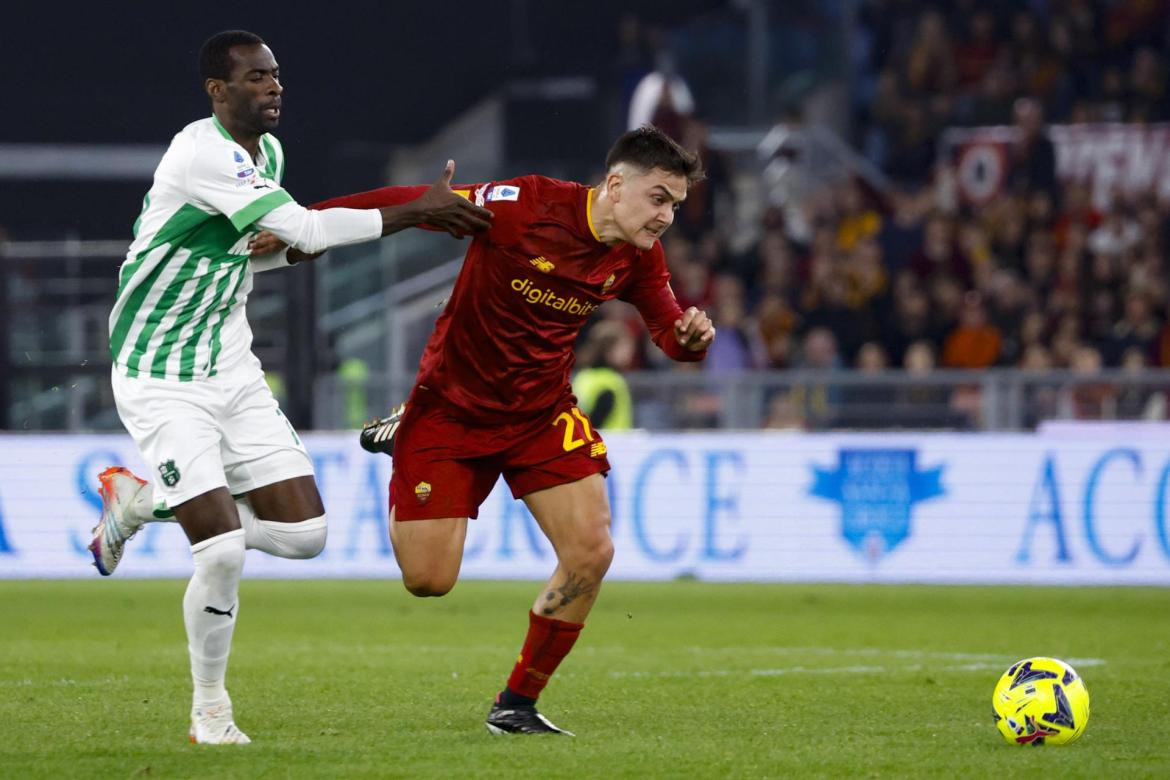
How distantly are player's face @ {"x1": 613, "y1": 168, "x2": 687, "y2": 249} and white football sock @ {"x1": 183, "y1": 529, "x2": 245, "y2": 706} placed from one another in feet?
5.60

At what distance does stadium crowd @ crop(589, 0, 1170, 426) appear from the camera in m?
15.4

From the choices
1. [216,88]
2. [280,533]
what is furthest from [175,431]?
[216,88]

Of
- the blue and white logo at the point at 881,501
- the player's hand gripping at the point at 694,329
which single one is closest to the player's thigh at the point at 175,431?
the player's hand gripping at the point at 694,329

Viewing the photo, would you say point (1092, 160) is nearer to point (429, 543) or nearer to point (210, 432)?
point (429, 543)

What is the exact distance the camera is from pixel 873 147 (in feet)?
65.4

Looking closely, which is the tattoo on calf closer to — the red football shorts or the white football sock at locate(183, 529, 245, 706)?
the red football shorts

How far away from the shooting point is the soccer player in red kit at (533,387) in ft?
21.1

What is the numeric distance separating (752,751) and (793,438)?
7607 millimetres

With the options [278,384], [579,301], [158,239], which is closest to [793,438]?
[278,384]

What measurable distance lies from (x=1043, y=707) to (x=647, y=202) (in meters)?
2.16

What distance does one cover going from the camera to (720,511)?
43.9 ft

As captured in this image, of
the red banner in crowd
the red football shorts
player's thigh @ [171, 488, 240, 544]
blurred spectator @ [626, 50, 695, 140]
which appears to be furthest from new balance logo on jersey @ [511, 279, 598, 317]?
the red banner in crowd

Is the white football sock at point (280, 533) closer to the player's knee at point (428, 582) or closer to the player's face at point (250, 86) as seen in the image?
the player's knee at point (428, 582)

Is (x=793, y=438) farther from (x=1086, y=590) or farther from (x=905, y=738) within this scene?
(x=905, y=738)
